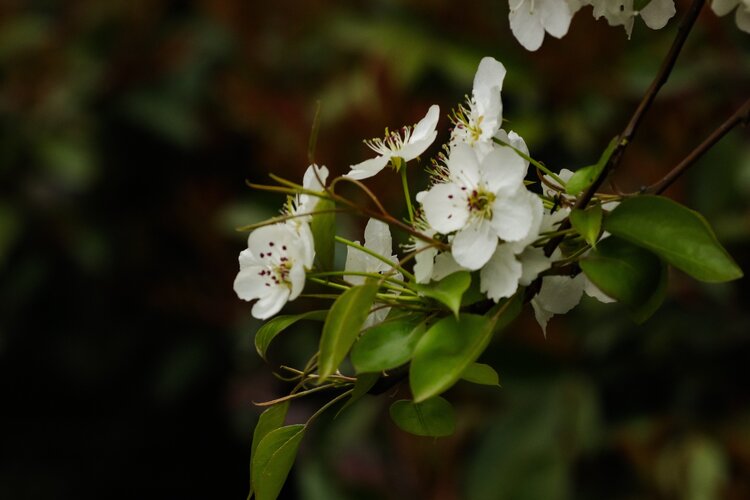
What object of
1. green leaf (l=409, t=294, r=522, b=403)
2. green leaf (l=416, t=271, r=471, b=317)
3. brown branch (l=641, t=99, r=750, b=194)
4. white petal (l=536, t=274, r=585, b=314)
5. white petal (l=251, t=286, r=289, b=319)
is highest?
brown branch (l=641, t=99, r=750, b=194)

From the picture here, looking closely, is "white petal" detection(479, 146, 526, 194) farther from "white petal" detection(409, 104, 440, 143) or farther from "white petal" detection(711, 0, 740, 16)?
"white petal" detection(711, 0, 740, 16)

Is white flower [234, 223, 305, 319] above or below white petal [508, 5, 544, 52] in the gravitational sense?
below

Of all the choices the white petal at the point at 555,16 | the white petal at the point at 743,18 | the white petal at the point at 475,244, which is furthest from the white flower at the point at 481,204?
the white petal at the point at 743,18

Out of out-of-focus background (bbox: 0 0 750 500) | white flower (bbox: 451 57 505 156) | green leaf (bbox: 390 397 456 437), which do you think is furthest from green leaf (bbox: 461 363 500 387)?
out-of-focus background (bbox: 0 0 750 500)

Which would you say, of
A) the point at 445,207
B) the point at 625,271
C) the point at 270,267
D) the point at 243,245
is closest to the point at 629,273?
the point at 625,271

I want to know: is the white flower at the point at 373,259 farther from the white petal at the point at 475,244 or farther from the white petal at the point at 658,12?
the white petal at the point at 658,12

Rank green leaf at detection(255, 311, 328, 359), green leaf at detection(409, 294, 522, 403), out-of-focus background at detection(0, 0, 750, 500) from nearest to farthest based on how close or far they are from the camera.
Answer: green leaf at detection(409, 294, 522, 403) < green leaf at detection(255, 311, 328, 359) < out-of-focus background at detection(0, 0, 750, 500)
